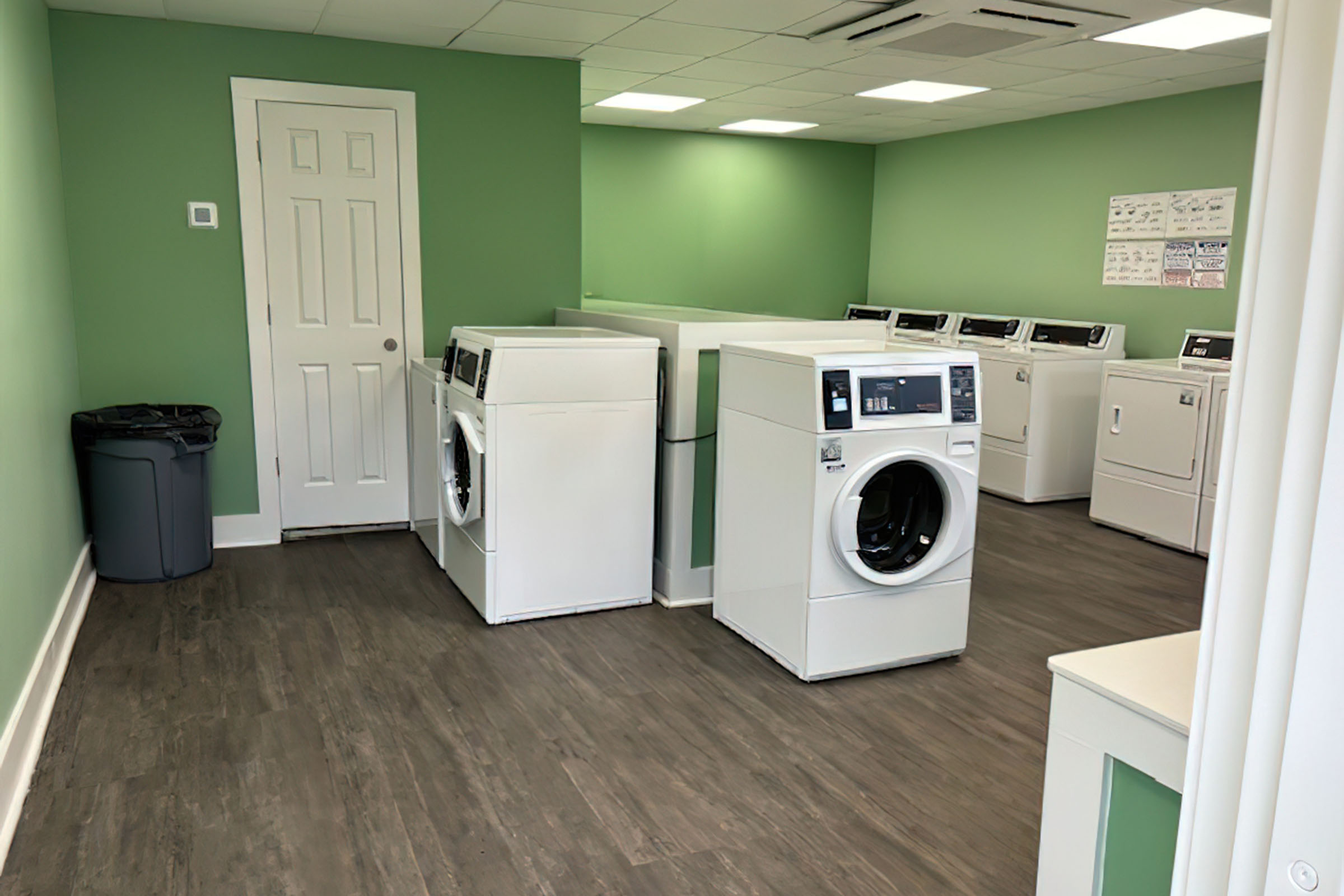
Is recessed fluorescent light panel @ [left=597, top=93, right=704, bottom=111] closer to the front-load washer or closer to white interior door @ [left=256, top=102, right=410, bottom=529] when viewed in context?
white interior door @ [left=256, top=102, right=410, bottom=529]

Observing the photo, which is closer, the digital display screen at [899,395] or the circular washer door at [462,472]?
the digital display screen at [899,395]

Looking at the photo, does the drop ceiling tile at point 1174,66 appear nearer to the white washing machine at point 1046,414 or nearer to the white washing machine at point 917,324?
the white washing machine at point 1046,414

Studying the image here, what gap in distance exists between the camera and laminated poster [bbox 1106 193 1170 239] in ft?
18.9

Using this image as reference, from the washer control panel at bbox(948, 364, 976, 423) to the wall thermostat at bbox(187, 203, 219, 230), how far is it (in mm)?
3340

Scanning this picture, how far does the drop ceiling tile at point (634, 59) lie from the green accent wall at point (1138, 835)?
4224mm

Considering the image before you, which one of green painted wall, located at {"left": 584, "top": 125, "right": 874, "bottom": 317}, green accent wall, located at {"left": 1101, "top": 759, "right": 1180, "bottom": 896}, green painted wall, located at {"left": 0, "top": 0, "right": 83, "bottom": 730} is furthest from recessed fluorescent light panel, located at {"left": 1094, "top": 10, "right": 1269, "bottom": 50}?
green painted wall, located at {"left": 0, "top": 0, "right": 83, "bottom": 730}

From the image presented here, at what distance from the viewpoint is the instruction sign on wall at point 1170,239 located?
545cm

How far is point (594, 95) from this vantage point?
6.06m

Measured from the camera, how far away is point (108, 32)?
13.7ft

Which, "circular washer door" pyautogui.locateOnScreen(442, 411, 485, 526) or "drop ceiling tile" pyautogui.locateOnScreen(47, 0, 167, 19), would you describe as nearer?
"circular washer door" pyautogui.locateOnScreen(442, 411, 485, 526)

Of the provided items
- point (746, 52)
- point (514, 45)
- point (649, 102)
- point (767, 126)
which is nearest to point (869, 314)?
point (767, 126)

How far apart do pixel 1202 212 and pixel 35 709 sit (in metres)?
5.90

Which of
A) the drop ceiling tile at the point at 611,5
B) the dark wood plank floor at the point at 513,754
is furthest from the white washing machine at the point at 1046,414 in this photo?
the drop ceiling tile at the point at 611,5

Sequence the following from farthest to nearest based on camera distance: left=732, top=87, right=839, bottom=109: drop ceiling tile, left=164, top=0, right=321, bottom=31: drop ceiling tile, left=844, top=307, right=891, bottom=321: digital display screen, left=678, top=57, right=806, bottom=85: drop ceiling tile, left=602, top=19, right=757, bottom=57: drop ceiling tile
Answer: left=844, top=307, right=891, bottom=321: digital display screen < left=732, top=87, right=839, bottom=109: drop ceiling tile < left=678, top=57, right=806, bottom=85: drop ceiling tile < left=602, top=19, right=757, bottom=57: drop ceiling tile < left=164, top=0, right=321, bottom=31: drop ceiling tile
